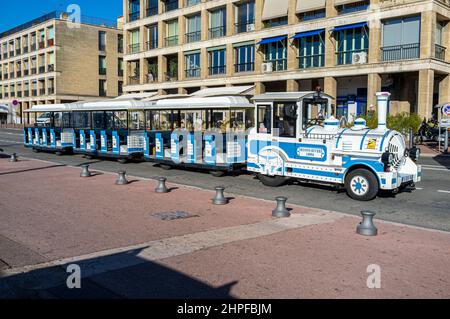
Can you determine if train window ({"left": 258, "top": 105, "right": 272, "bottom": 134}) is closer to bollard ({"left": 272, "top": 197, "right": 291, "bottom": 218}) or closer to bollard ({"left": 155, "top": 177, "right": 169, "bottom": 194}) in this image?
bollard ({"left": 155, "top": 177, "right": 169, "bottom": 194})

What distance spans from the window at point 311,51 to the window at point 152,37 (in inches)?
771

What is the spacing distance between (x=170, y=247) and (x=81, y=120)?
1674 centimetres

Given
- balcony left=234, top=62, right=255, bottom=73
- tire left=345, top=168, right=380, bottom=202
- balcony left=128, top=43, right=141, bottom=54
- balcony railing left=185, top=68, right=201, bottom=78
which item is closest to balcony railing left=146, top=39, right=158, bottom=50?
balcony left=128, top=43, right=141, bottom=54

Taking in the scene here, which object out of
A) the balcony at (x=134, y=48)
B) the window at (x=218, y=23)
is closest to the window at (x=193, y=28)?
the window at (x=218, y=23)

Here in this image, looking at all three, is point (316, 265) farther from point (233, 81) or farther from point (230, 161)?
point (233, 81)

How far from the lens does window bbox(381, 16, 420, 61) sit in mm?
29969

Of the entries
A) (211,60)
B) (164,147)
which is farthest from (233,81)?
(164,147)

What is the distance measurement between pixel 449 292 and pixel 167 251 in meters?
3.56

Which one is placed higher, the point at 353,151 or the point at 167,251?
the point at 353,151

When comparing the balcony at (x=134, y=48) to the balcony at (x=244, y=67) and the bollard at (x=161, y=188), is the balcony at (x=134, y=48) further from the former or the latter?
the bollard at (x=161, y=188)

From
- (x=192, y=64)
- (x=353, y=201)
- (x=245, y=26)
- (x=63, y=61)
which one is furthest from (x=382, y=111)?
(x=63, y=61)

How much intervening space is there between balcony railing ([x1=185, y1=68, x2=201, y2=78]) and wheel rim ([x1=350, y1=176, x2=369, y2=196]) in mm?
35233

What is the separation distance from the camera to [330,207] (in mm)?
10172
